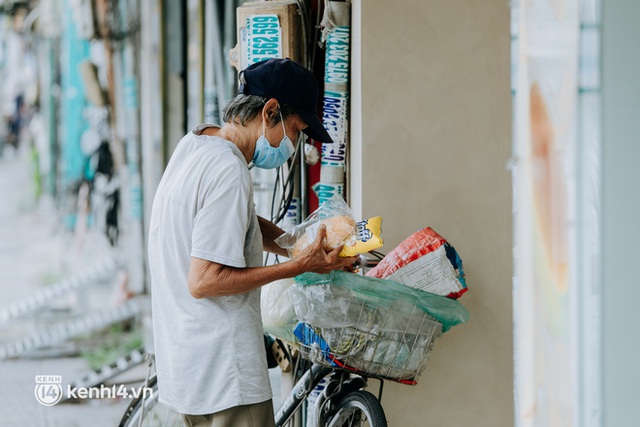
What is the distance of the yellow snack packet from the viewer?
8.72ft

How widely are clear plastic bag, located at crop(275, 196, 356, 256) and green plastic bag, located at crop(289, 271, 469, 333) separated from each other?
127mm

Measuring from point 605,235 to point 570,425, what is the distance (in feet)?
2.91

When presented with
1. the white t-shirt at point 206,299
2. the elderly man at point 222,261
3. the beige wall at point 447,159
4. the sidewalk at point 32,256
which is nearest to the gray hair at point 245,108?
the elderly man at point 222,261

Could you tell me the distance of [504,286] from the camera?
358 centimetres

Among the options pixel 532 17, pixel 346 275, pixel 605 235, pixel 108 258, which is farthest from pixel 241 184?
pixel 108 258

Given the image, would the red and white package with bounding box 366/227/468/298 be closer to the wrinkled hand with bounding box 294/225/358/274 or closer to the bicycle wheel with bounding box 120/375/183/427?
the wrinkled hand with bounding box 294/225/358/274

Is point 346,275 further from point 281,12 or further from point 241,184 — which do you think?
point 281,12

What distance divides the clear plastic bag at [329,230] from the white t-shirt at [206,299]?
20 cm

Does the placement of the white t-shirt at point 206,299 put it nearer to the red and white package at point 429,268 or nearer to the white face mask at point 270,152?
the white face mask at point 270,152

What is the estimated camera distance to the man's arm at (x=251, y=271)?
246 centimetres

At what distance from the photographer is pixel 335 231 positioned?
2.68 metres

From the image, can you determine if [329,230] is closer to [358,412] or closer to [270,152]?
[270,152]

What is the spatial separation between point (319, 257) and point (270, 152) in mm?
376
